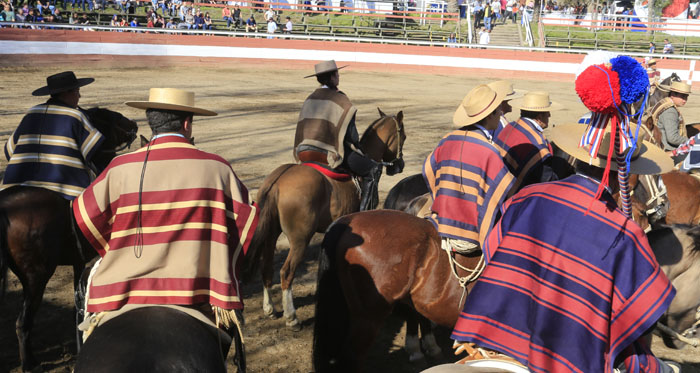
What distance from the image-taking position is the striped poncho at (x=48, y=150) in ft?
18.3

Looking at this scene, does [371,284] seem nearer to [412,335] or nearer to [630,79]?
[412,335]

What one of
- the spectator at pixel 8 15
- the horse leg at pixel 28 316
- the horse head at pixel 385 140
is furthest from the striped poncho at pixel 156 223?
the spectator at pixel 8 15

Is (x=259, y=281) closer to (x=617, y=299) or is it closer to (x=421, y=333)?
(x=421, y=333)

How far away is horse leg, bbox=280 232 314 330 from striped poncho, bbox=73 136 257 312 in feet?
10.2

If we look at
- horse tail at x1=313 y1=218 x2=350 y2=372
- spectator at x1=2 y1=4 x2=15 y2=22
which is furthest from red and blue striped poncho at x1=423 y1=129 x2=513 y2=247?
spectator at x1=2 y1=4 x2=15 y2=22

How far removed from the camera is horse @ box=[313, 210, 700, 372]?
4.65m

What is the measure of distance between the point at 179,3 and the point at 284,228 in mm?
28495

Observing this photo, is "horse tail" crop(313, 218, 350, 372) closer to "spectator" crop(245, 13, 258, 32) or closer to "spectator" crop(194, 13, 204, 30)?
"spectator" crop(245, 13, 258, 32)

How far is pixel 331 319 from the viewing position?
4.71 m

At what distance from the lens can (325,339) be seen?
4723 millimetres

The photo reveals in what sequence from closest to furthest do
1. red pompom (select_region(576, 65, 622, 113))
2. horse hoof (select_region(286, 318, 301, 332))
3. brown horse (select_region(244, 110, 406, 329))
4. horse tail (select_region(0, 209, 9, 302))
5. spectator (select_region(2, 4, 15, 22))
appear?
red pompom (select_region(576, 65, 622, 113)) → horse tail (select_region(0, 209, 9, 302)) → horse hoof (select_region(286, 318, 301, 332)) → brown horse (select_region(244, 110, 406, 329)) → spectator (select_region(2, 4, 15, 22))

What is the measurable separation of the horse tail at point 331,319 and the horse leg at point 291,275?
5.51 ft

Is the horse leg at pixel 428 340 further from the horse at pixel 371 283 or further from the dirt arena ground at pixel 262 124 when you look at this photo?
the horse at pixel 371 283

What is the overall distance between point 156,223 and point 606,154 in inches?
88.8
